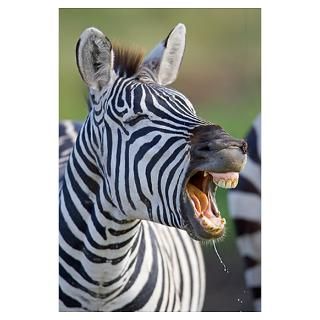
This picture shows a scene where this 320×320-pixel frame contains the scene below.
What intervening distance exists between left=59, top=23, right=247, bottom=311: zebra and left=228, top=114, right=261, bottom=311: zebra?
1.47 feet

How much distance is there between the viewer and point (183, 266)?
9.66ft

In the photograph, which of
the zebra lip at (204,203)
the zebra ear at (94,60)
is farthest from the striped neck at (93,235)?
the zebra lip at (204,203)

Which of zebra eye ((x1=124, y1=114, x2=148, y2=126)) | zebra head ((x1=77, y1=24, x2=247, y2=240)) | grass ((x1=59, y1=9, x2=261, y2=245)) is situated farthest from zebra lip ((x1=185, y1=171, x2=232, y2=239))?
grass ((x1=59, y1=9, x2=261, y2=245))

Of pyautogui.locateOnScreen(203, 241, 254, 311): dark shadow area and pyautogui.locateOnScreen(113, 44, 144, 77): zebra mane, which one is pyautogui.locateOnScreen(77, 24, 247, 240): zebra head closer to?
pyautogui.locateOnScreen(113, 44, 144, 77): zebra mane

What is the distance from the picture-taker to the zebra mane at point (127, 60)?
2551 mm

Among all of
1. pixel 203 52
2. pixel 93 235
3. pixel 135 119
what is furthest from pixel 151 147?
pixel 203 52

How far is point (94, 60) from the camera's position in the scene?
2518 mm

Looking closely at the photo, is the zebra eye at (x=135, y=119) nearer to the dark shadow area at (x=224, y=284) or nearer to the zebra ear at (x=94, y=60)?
the zebra ear at (x=94, y=60)

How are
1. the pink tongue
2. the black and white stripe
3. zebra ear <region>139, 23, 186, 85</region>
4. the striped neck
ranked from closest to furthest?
the pink tongue, the black and white stripe, the striped neck, zebra ear <region>139, 23, 186, 85</region>

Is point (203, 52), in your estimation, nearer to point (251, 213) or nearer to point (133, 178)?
point (251, 213)

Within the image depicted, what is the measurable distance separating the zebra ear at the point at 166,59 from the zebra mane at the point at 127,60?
28 mm

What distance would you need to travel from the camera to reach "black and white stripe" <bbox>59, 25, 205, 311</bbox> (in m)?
2.35
